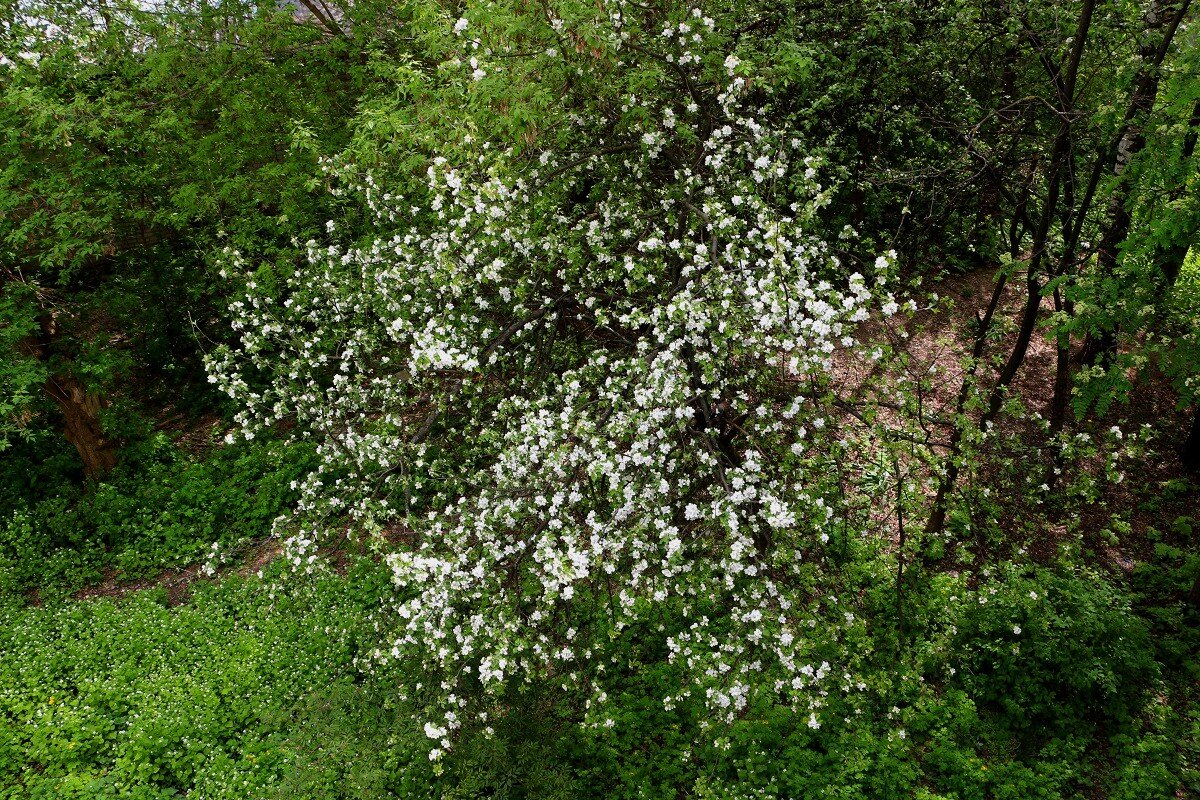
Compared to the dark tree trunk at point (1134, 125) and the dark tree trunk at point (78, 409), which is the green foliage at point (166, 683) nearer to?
the dark tree trunk at point (78, 409)

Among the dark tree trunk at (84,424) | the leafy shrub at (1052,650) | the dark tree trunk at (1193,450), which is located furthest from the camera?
the dark tree trunk at (84,424)

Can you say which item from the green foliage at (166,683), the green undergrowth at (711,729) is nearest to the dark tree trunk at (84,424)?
the green foliage at (166,683)

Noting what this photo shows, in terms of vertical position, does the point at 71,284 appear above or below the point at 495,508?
above

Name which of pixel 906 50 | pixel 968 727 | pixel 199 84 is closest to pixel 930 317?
pixel 906 50

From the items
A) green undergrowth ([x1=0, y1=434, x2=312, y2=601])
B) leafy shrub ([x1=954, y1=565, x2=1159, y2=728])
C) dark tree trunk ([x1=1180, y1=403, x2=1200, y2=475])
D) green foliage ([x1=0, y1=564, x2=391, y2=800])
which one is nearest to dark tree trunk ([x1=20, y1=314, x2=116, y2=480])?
green undergrowth ([x1=0, y1=434, x2=312, y2=601])

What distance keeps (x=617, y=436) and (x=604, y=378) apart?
1.55 meters

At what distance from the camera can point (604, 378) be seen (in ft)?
21.6

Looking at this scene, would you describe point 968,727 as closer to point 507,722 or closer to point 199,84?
point 507,722

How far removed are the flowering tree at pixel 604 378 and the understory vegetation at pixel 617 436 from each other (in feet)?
0.17

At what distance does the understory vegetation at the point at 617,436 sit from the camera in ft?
17.5

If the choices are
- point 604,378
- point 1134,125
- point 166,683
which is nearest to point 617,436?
point 604,378

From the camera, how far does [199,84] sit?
33.2ft

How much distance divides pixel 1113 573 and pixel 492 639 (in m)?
6.54

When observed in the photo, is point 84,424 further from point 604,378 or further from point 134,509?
point 604,378
